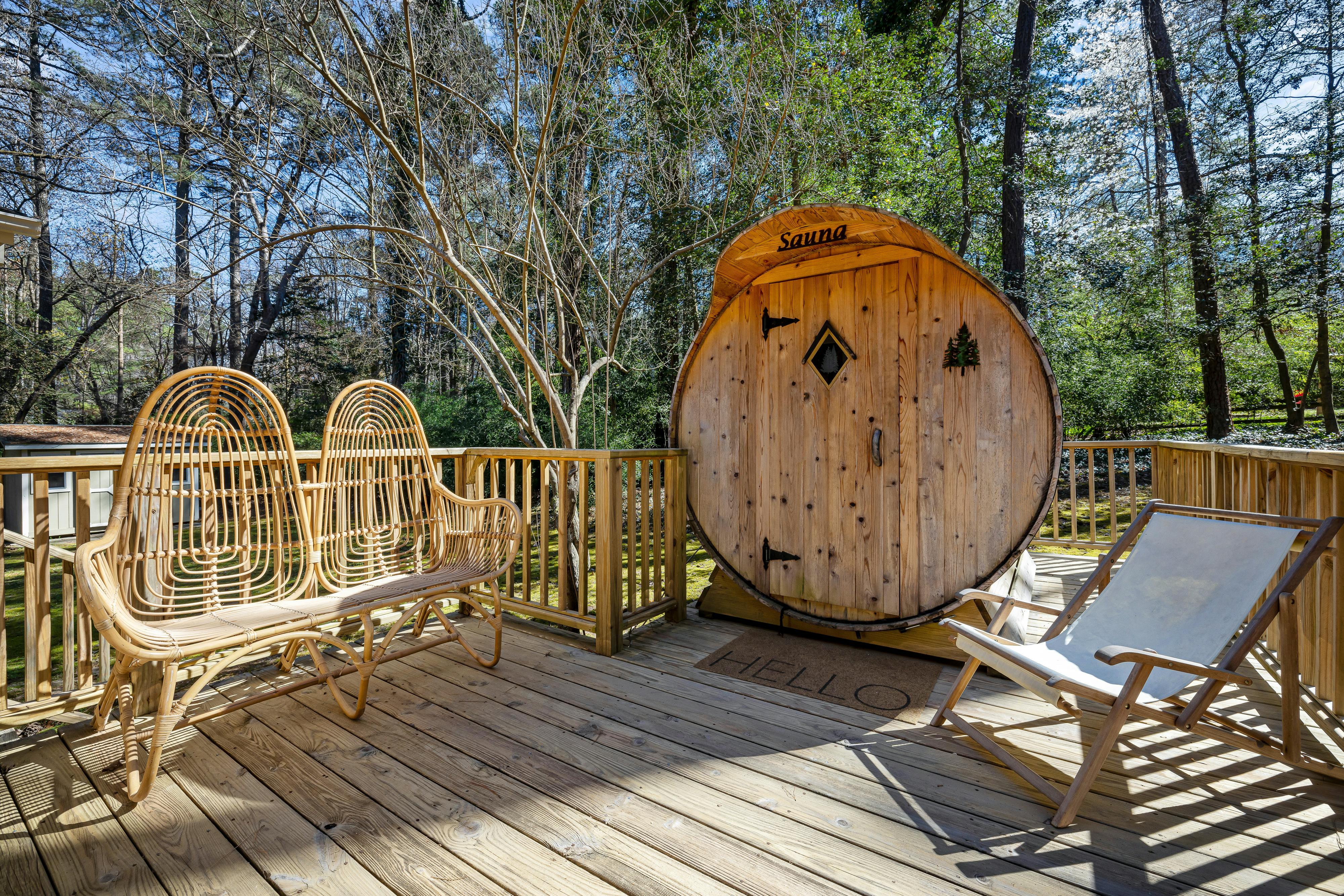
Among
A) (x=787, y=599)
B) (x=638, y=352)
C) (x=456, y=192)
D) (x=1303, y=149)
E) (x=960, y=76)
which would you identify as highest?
(x=960, y=76)

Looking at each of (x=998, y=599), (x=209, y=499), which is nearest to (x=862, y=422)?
(x=998, y=599)

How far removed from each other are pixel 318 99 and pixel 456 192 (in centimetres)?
146

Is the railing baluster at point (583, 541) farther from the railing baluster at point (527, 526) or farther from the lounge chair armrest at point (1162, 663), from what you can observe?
the lounge chair armrest at point (1162, 663)

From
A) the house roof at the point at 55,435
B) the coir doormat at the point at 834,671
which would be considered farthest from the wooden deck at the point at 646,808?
the house roof at the point at 55,435

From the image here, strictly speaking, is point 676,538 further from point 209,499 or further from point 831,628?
point 209,499

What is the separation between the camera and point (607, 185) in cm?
657

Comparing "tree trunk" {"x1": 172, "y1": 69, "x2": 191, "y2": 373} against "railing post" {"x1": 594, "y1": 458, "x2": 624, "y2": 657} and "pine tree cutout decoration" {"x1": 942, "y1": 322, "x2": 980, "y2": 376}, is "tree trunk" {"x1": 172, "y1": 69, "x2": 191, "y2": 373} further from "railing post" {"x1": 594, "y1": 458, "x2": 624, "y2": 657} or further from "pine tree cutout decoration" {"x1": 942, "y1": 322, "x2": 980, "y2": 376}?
"pine tree cutout decoration" {"x1": 942, "y1": 322, "x2": 980, "y2": 376}

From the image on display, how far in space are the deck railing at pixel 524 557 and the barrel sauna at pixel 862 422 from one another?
332mm

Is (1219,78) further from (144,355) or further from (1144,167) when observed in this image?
(144,355)

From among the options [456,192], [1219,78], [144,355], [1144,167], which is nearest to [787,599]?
[456,192]

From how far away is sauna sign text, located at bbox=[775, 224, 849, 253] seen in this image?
2930 mm

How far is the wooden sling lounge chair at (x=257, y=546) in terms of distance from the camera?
1860mm

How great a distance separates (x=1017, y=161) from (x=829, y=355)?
7038 mm

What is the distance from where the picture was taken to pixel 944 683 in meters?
2.62
